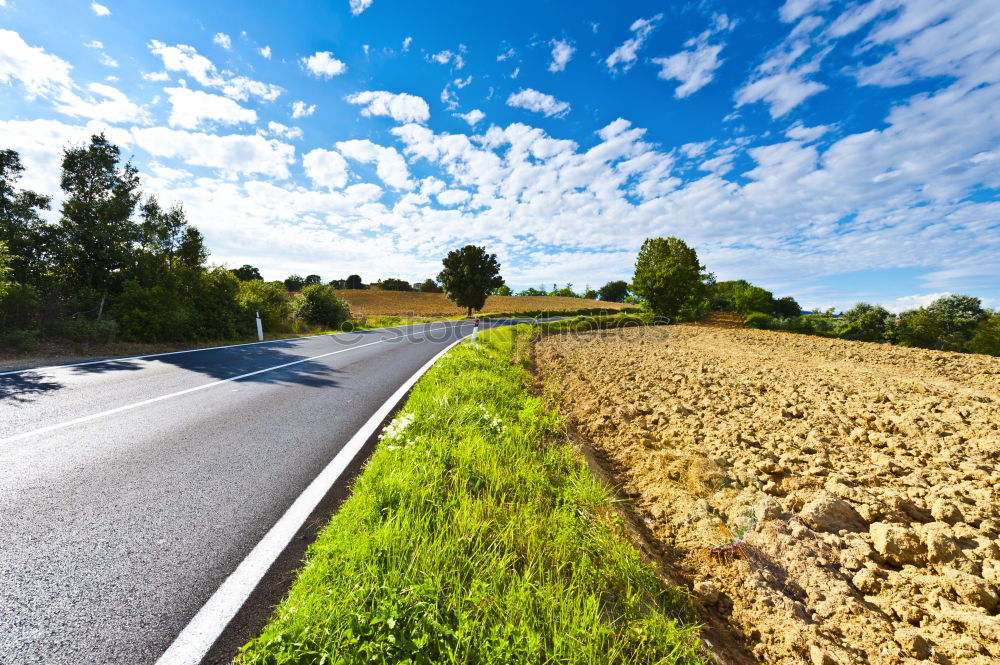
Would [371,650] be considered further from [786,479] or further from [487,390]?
[487,390]

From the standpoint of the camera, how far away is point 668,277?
87.1 ft

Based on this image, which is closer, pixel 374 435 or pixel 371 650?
pixel 371 650

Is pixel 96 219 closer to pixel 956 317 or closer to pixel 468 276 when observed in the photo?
pixel 468 276

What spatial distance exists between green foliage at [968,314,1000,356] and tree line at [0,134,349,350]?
3363 centimetres

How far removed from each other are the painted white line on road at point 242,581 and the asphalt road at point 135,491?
0.20 ft

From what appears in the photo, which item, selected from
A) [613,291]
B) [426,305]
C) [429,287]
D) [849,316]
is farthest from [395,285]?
[849,316]

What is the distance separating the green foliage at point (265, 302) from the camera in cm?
1381

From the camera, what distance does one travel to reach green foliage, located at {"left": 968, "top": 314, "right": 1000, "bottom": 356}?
55.1 feet

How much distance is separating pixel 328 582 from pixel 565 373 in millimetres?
6519

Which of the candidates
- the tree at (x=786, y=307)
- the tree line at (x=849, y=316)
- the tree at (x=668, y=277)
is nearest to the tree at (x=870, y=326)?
the tree line at (x=849, y=316)

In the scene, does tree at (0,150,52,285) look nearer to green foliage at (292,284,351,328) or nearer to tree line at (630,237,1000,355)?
green foliage at (292,284,351,328)

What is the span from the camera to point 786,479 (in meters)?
2.84

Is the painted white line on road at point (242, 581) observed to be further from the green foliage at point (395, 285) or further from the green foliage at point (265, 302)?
the green foliage at point (395, 285)

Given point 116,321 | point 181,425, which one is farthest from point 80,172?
point 181,425
